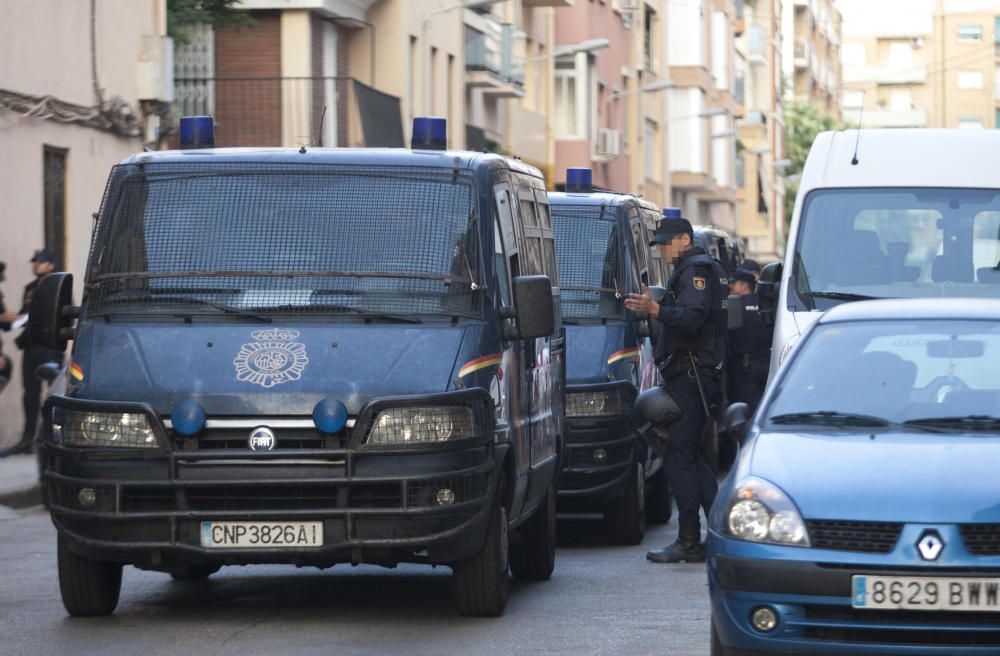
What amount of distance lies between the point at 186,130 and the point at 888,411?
15.7ft

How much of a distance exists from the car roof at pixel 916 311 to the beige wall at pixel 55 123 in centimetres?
1405

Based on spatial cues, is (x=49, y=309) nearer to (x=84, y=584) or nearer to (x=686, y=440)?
(x=84, y=584)

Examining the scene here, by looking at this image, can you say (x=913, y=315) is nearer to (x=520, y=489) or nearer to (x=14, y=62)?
(x=520, y=489)

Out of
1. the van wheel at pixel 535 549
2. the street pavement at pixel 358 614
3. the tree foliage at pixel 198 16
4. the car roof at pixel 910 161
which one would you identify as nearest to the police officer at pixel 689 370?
the street pavement at pixel 358 614

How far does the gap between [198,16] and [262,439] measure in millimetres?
21005

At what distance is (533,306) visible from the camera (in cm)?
1015

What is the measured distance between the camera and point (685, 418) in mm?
12664

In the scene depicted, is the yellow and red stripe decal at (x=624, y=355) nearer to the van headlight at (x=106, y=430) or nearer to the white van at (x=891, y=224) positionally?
the white van at (x=891, y=224)

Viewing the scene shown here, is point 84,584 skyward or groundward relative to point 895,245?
groundward

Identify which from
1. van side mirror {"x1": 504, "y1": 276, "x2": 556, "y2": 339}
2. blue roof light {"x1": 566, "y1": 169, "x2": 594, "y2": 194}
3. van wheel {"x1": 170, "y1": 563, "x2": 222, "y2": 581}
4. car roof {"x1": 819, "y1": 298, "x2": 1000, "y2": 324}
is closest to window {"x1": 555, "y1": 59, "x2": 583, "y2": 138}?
blue roof light {"x1": 566, "y1": 169, "x2": 594, "y2": 194}

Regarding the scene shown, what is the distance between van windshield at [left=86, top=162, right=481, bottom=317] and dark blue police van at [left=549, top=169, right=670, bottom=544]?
3422 mm

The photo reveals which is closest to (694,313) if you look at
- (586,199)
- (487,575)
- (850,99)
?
(586,199)

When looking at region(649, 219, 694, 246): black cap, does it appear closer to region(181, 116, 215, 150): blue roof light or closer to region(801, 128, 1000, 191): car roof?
region(801, 128, 1000, 191): car roof

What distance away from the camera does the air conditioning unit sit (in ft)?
176
